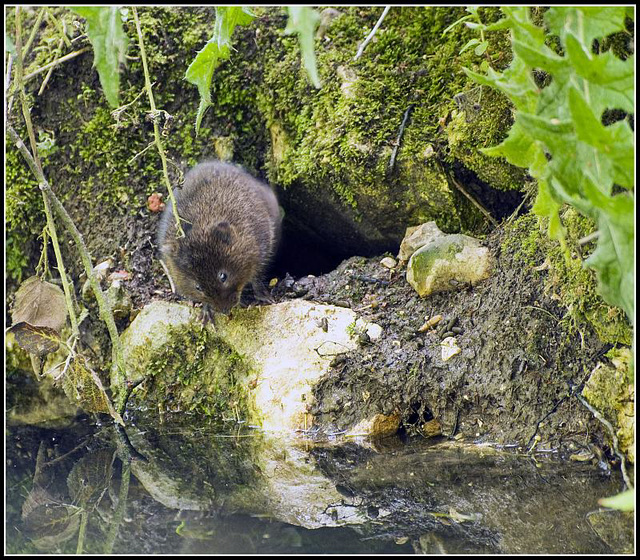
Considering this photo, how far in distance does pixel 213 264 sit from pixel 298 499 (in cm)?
200

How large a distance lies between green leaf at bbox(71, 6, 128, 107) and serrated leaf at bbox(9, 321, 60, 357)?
229 centimetres

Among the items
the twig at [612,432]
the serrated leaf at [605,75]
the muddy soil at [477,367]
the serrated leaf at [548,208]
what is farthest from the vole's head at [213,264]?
the serrated leaf at [605,75]

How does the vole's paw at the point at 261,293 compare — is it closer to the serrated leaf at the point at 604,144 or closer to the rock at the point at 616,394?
the rock at the point at 616,394

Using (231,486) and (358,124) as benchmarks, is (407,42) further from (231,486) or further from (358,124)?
(231,486)

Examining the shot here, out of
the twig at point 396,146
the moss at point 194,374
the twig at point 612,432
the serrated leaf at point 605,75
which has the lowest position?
the moss at point 194,374

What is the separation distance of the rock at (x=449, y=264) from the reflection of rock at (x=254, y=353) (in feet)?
1.44

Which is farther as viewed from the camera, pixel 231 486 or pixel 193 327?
pixel 193 327

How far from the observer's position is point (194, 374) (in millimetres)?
4496

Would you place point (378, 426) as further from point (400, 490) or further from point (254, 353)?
point (254, 353)

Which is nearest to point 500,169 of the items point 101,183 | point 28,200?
point 101,183

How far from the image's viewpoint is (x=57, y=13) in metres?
5.37

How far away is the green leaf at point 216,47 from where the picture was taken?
2445 millimetres

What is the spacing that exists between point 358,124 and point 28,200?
2541mm

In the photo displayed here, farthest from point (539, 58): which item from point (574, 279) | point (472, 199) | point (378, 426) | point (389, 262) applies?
point (389, 262)
